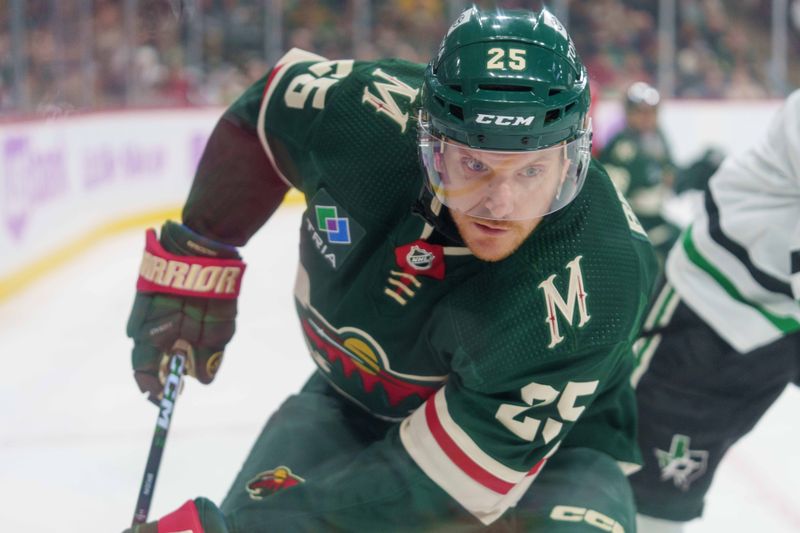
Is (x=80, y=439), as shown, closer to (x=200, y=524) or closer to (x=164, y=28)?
(x=200, y=524)

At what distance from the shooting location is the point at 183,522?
1284 millimetres

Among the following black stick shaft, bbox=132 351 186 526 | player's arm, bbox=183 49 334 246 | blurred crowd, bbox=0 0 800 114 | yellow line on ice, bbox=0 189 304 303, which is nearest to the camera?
black stick shaft, bbox=132 351 186 526

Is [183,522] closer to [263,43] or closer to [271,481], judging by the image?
[271,481]

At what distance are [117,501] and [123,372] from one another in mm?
1041

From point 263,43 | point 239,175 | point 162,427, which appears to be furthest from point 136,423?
point 263,43

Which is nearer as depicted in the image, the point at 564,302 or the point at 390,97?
the point at 564,302

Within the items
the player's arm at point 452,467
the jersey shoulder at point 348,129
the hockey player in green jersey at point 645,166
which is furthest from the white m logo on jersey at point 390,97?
the hockey player in green jersey at point 645,166

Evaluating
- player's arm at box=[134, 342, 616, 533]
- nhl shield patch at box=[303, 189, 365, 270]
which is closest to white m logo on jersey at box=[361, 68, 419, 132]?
nhl shield patch at box=[303, 189, 365, 270]

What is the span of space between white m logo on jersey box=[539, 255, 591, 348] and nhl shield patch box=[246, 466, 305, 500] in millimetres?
481

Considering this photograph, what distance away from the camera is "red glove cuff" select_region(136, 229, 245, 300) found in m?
1.75

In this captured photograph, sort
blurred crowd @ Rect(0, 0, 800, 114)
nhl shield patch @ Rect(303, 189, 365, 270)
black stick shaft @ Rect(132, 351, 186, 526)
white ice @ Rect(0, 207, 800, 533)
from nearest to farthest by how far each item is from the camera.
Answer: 1. nhl shield patch @ Rect(303, 189, 365, 270)
2. black stick shaft @ Rect(132, 351, 186, 526)
3. white ice @ Rect(0, 207, 800, 533)
4. blurred crowd @ Rect(0, 0, 800, 114)

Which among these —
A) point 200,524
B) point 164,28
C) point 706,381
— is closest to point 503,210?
point 200,524

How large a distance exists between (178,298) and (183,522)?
1.83ft

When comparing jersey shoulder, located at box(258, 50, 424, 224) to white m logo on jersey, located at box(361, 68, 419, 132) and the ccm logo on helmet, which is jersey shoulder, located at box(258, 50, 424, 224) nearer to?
white m logo on jersey, located at box(361, 68, 419, 132)
